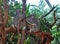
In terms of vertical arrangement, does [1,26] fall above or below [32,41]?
above

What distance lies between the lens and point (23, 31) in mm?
651

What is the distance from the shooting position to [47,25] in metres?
0.81

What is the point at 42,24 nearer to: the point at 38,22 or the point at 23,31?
the point at 38,22

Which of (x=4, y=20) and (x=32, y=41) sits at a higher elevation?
(x=4, y=20)

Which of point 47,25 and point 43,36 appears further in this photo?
point 47,25

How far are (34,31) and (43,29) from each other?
0.08 metres

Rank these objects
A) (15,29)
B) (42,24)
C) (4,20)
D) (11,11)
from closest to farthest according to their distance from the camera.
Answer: (4,20), (15,29), (42,24), (11,11)

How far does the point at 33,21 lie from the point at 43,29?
0.06 meters

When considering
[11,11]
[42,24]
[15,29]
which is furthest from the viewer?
[11,11]

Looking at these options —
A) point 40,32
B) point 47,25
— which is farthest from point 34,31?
point 47,25

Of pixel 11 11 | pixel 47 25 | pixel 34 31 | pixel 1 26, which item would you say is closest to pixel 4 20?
pixel 1 26

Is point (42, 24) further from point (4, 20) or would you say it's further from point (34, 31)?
point (4, 20)

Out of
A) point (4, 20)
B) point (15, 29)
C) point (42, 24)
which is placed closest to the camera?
point (4, 20)

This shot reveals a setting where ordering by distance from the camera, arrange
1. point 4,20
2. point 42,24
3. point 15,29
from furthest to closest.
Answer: point 42,24 < point 15,29 < point 4,20
